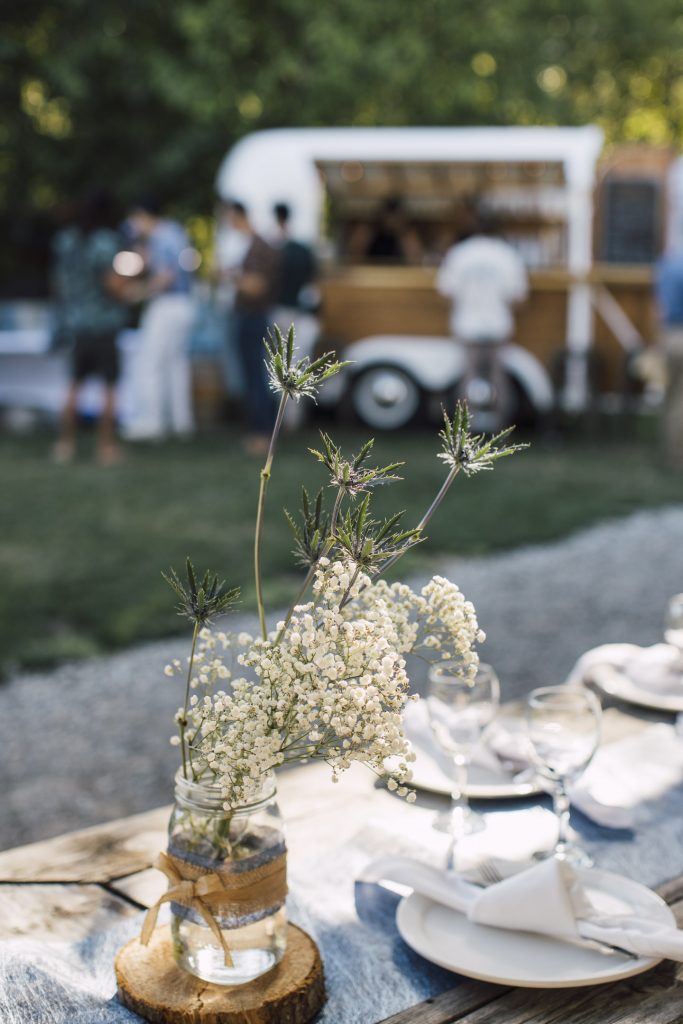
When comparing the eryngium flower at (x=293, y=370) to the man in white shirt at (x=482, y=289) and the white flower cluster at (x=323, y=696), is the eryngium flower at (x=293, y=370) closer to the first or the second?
the white flower cluster at (x=323, y=696)

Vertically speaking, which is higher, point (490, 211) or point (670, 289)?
point (490, 211)

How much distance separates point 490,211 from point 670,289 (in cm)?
395

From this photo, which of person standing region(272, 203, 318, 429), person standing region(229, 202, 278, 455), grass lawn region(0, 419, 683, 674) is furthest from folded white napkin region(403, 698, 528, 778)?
person standing region(272, 203, 318, 429)

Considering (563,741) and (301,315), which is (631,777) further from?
(301,315)

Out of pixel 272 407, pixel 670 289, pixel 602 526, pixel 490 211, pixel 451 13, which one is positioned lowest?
pixel 602 526

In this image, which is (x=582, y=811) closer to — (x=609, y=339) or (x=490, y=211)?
(x=609, y=339)

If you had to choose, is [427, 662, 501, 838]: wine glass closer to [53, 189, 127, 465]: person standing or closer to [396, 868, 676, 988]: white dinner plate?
[396, 868, 676, 988]: white dinner plate

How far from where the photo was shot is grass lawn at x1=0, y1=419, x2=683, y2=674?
5000mm

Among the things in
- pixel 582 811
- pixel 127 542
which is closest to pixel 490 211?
pixel 127 542

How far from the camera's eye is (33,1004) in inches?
50.5

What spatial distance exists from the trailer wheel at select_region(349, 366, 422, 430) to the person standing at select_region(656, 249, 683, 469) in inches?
97.9

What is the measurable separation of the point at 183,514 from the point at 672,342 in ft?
12.5

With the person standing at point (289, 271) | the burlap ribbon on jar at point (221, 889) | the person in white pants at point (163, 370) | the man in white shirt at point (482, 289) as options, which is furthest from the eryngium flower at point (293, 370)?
the person in white pants at point (163, 370)

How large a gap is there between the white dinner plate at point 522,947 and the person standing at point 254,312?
7.25 m
